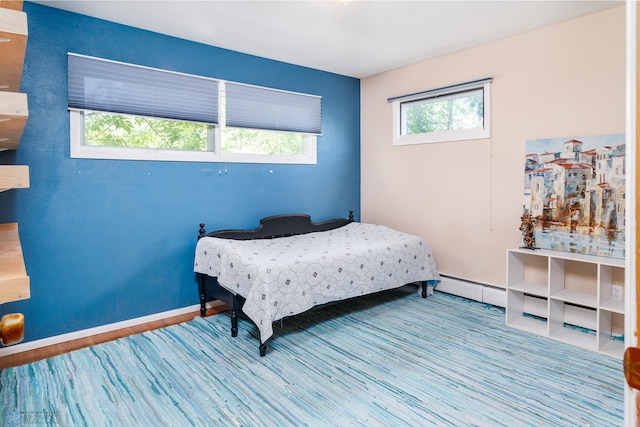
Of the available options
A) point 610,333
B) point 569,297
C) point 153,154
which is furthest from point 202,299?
point 610,333

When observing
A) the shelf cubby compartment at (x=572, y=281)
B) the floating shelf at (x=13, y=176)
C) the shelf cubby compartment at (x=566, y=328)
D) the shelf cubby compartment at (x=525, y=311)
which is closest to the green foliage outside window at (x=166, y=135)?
the floating shelf at (x=13, y=176)

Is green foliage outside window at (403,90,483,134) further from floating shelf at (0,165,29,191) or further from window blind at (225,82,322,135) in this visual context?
floating shelf at (0,165,29,191)

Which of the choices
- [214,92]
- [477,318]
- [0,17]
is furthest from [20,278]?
[477,318]

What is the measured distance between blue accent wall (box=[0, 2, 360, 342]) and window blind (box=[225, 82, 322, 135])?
13cm

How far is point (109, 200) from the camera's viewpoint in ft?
10.3

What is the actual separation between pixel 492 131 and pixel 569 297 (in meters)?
1.61

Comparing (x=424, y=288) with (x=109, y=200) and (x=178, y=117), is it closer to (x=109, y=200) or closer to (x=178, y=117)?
(x=178, y=117)

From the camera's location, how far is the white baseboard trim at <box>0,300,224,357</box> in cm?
280

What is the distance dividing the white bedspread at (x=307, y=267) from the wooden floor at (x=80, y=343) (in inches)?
19.1

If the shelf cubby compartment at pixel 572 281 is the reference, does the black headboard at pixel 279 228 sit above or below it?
above

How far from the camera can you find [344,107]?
4.78 m

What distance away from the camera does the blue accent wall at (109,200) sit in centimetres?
283

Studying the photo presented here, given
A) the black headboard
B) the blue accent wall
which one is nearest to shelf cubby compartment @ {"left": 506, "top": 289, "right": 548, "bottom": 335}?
the black headboard

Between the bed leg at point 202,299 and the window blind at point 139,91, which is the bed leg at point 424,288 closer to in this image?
the bed leg at point 202,299
